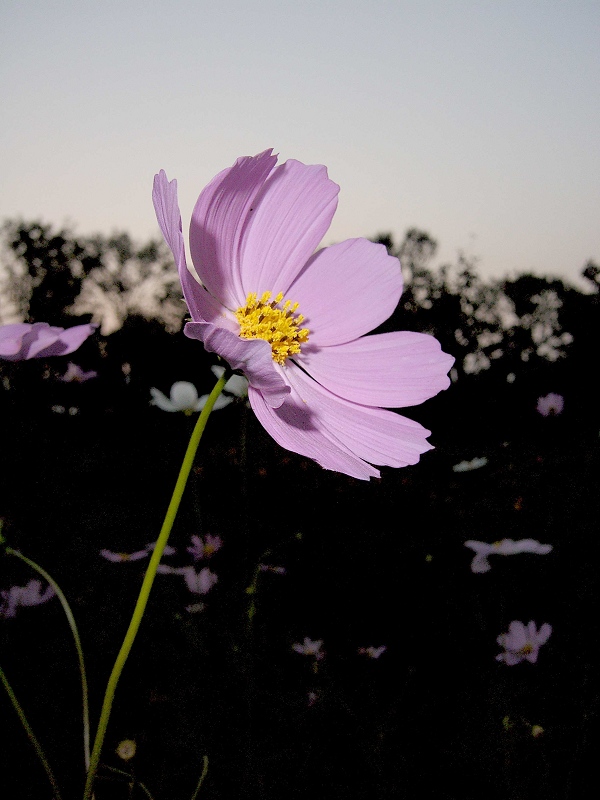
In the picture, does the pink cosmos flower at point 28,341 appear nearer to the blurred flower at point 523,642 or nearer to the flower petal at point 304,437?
the flower petal at point 304,437

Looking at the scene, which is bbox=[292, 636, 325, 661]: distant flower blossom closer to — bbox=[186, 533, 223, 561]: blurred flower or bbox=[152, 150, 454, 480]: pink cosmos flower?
bbox=[186, 533, 223, 561]: blurred flower

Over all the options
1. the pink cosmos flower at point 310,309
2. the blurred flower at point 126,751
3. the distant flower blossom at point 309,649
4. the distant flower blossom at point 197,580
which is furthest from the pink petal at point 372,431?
the distant flower blossom at point 309,649

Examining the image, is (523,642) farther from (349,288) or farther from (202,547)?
(349,288)

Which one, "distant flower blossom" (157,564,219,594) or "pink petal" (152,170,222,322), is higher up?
"pink petal" (152,170,222,322)

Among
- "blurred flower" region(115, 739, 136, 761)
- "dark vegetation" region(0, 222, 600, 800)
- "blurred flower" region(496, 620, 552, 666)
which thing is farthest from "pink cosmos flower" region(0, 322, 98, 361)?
"blurred flower" region(496, 620, 552, 666)

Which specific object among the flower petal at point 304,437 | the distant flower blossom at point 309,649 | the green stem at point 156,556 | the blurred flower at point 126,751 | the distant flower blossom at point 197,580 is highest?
the flower petal at point 304,437

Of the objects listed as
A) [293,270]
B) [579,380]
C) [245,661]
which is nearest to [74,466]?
[245,661]

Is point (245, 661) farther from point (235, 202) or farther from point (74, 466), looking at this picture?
point (74, 466)
